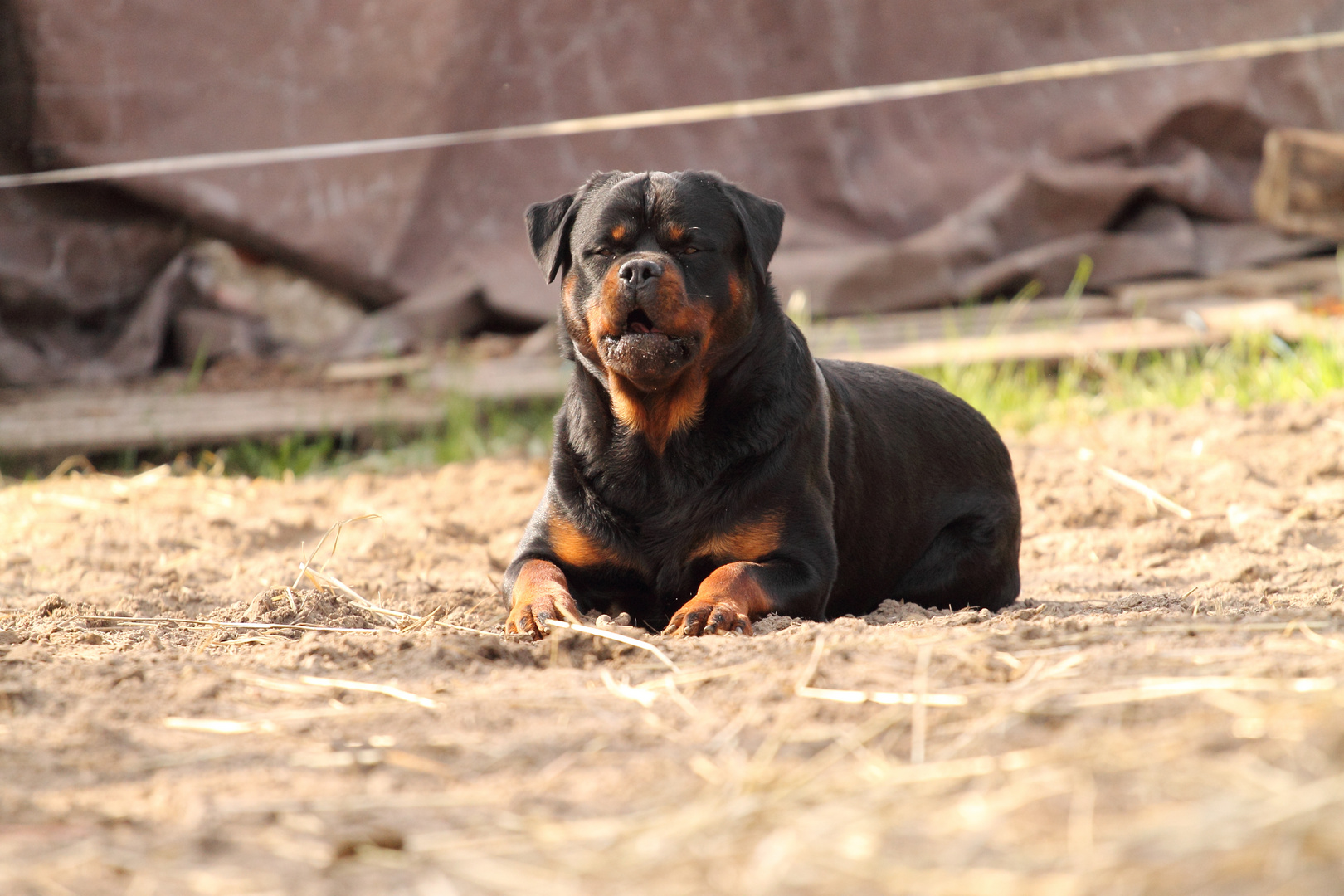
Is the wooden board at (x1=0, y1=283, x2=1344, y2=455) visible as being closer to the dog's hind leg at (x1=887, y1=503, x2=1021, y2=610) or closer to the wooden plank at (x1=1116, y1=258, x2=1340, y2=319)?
the wooden plank at (x1=1116, y1=258, x2=1340, y2=319)

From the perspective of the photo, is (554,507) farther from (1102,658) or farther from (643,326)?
(1102,658)

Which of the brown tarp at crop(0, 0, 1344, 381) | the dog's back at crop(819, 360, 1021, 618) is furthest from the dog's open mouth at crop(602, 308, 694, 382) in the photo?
the brown tarp at crop(0, 0, 1344, 381)

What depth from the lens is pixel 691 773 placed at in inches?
72.7

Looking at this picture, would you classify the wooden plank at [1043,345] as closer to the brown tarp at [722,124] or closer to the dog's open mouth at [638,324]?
the brown tarp at [722,124]

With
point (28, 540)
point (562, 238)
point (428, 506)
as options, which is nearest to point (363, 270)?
point (428, 506)

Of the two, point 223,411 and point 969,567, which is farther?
point 223,411

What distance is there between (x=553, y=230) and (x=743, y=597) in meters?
1.25

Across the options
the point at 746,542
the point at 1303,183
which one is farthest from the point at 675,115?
the point at 746,542

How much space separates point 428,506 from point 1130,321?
384 cm

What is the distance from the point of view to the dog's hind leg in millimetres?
3840

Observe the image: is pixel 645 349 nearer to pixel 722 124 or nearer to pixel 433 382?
pixel 433 382

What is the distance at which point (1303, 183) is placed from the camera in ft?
23.3

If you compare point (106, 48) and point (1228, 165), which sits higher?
point (106, 48)

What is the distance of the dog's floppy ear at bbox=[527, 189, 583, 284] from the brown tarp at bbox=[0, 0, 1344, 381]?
3515 mm
